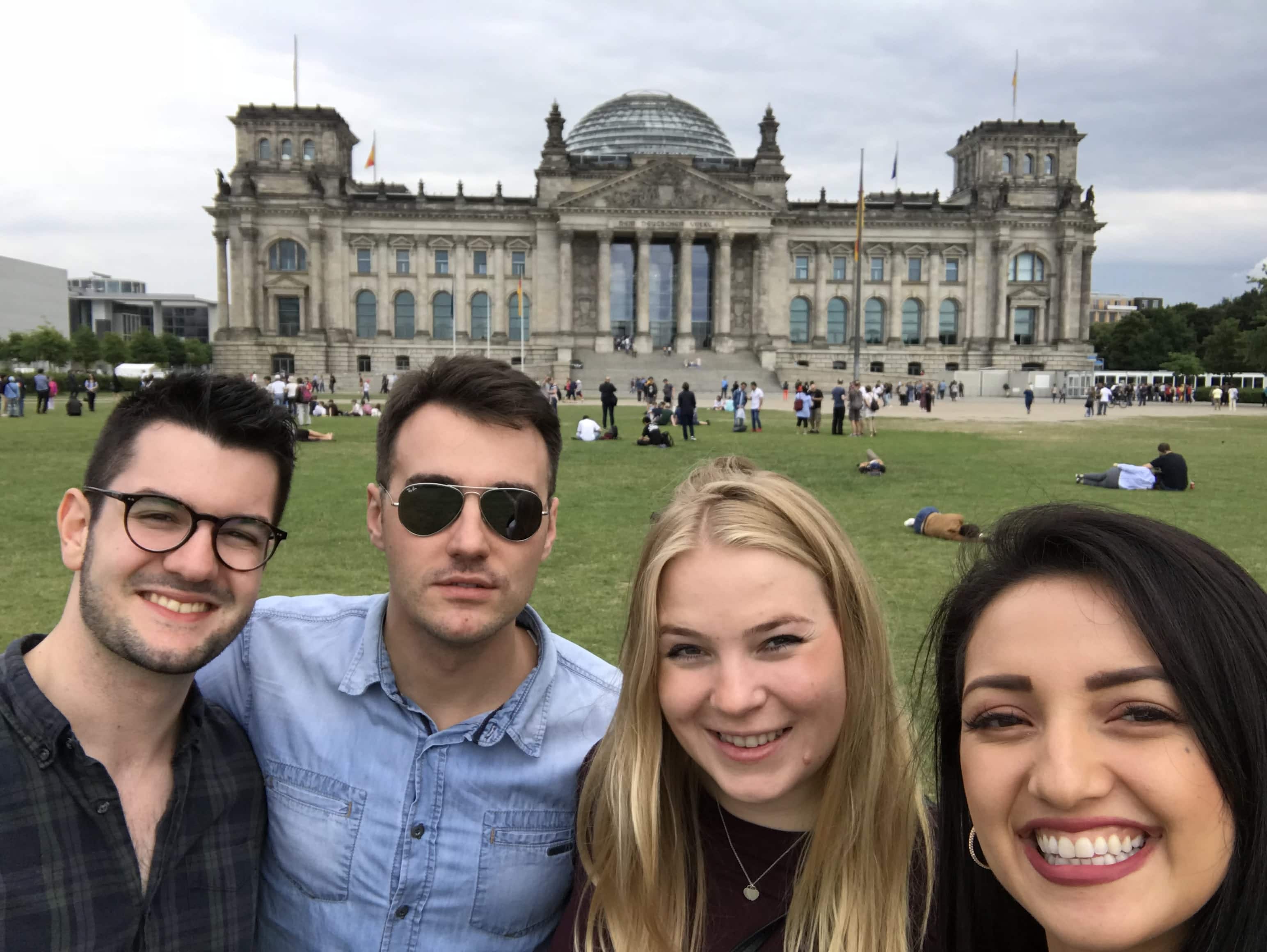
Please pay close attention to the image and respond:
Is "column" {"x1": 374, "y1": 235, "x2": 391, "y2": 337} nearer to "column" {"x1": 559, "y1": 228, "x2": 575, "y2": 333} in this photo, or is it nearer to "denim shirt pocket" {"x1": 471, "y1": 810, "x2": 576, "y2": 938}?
"column" {"x1": 559, "y1": 228, "x2": 575, "y2": 333}

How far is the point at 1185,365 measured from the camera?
273 feet

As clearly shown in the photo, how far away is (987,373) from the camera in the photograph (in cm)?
6631

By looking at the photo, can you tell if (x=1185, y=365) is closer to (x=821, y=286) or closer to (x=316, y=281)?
(x=821, y=286)

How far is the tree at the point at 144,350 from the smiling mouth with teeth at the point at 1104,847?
86738 mm

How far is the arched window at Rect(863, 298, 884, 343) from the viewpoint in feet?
246

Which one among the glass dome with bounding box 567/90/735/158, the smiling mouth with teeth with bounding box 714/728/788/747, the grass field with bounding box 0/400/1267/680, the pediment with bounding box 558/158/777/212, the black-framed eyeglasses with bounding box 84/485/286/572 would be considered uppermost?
the glass dome with bounding box 567/90/735/158

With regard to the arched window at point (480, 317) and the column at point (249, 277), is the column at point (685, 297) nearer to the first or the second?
the arched window at point (480, 317)

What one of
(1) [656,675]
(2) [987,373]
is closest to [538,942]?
(1) [656,675]

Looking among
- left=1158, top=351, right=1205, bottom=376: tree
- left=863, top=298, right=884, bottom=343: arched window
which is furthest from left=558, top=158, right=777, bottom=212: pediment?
left=1158, top=351, right=1205, bottom=376: tree

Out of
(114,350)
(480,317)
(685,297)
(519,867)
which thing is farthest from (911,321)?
(519,867)

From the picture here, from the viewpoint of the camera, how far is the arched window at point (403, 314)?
73500 millimetres

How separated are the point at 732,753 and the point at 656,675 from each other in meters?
0.30

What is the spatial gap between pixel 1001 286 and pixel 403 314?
47384 millimetres

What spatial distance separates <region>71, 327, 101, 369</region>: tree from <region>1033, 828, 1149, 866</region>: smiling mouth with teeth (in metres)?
81.4
